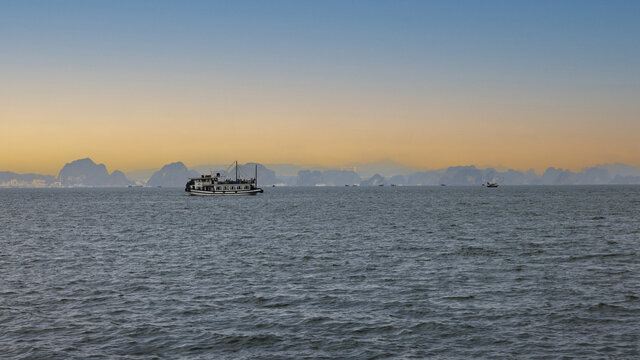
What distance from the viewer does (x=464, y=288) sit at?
1184 inches

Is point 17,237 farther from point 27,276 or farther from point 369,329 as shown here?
point 369,329

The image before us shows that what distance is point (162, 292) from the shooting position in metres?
29.6

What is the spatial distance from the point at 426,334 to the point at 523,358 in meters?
4.00

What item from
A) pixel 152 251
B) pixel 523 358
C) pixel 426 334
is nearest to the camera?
pixel 523 358

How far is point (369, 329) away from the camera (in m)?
21.9

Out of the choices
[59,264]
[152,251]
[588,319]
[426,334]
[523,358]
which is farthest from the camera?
[152,251]

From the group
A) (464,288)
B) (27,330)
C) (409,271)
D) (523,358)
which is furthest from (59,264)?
(523,358)

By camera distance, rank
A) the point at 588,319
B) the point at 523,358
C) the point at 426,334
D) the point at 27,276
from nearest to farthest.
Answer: the point at 523,358 < the point at 426,334 < the point at 588,319 < the point at 27,276

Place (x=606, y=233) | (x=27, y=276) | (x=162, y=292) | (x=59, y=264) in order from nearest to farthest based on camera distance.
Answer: (x=162, y=292), (x=27, y=276), (x=59, y=264), (x=606, y=233)

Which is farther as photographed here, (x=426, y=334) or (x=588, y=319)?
(x=588, y=319)

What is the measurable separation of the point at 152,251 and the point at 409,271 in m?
25.1

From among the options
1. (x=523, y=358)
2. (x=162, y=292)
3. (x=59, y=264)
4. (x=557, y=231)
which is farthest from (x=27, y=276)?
(x=557, y=231)

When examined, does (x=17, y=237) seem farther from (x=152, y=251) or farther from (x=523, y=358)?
(x=523, y=358)

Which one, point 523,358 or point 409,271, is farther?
point 409,271
